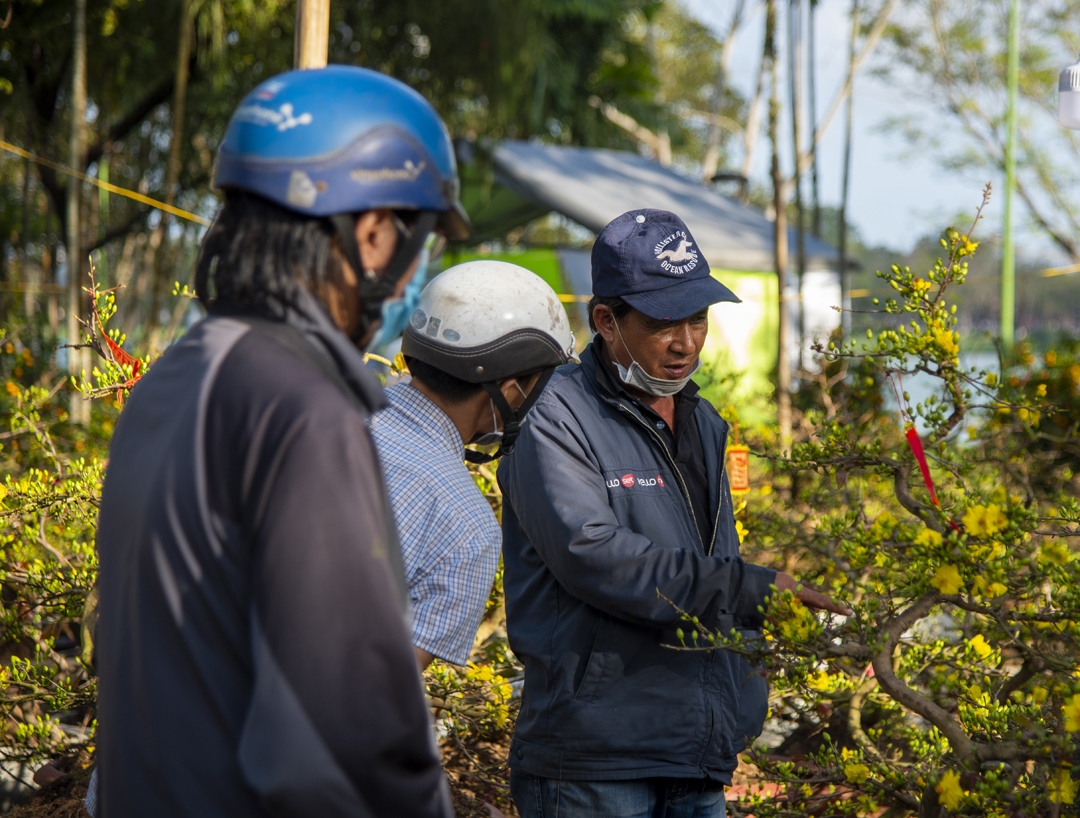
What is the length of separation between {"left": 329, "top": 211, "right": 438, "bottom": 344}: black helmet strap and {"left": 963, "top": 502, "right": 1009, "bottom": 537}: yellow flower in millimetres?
1224

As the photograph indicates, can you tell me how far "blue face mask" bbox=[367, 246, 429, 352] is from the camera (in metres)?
1.32

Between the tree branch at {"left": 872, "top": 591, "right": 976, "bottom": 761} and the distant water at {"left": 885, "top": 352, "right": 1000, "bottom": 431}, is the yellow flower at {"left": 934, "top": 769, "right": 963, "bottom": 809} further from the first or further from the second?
the distant water at {"left": 885, "top": 352, "right": 1000, "bottom": 431}

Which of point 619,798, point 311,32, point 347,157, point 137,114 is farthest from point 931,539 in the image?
point 137,114

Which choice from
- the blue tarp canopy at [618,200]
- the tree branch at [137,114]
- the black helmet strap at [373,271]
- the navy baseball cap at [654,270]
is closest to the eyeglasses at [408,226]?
the black helmet strap at [373,271]

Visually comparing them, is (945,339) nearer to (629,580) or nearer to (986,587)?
(986,587)

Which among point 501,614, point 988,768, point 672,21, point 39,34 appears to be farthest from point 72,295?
point 672,21

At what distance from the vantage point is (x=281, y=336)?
1.17 m

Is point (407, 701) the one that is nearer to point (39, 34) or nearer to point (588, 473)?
point (588, 473)

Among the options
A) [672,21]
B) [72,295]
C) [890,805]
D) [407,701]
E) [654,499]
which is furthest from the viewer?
[672,21]

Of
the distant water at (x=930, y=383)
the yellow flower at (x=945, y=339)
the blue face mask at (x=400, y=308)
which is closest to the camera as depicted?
the blue face mask at (x=400, y=308)

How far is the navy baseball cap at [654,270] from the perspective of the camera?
2445mm

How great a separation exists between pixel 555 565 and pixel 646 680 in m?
0.30

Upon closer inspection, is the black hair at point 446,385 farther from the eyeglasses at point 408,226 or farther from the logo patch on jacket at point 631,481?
the eyeglasses at point 408,226

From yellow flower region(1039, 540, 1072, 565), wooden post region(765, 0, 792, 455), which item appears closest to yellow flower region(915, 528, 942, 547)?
yellow flower region(1039, 540, 1072, 565)
